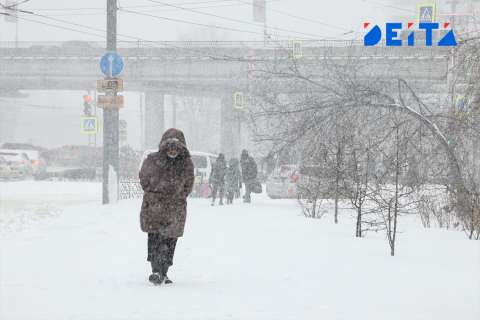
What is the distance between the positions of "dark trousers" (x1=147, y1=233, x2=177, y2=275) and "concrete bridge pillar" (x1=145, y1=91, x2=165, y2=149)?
4891 centimetres

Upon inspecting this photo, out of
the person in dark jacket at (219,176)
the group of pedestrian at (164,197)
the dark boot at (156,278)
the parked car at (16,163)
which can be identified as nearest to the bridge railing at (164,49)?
the parked car at (16,163)

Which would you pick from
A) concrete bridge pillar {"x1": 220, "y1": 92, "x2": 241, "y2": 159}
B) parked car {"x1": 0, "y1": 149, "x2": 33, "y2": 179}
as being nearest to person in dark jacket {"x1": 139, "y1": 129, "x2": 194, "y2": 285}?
parked car {"x1": 0, "y1": 149, "x2": 33, "y2": 179}

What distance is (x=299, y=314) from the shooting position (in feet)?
21.4

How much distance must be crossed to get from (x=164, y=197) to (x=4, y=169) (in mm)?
30366

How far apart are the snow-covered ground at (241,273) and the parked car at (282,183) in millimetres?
9793

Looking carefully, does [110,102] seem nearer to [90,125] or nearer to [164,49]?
[90,125]

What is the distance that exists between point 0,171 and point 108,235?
2470cm

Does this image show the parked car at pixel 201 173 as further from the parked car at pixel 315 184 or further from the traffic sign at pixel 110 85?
the parked car at pixel 315 184

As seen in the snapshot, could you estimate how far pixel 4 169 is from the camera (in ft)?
121

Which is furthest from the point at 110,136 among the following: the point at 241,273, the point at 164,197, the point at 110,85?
the point at 164,197

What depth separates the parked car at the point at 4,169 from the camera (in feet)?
120

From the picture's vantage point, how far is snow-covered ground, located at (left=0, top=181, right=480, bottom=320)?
6.73 metres

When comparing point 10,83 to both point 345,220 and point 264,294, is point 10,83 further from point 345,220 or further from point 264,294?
point 264,294

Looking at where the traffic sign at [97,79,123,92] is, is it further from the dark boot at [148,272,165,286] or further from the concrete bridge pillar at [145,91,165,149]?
Result: the concrete bridge pillar at [145,91,165,149]
